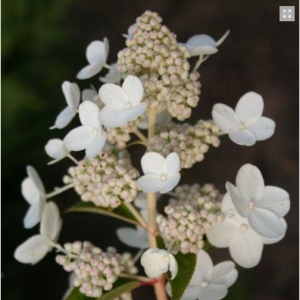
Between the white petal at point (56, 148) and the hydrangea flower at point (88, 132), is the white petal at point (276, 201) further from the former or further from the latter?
the white petal at point (56, 148)

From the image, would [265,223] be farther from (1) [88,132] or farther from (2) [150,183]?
(1) [88,132]

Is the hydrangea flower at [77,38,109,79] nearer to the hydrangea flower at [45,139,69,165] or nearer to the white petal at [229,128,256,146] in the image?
the hydrangea flower at [45,139,69,165]

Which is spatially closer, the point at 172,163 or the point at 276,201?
the point at 172,163

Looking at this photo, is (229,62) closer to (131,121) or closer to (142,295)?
(142,295)

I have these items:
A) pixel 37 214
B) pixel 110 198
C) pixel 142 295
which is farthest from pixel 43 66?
pixel 110 198

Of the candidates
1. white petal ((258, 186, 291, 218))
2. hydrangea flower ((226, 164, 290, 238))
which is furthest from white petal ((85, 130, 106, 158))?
white petal ((258, 186, 291, 218))

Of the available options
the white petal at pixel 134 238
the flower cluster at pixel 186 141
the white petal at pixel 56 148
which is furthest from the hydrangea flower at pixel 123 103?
the white petal at pixel 134 238

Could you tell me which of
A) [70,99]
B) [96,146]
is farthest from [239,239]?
[70,99]
